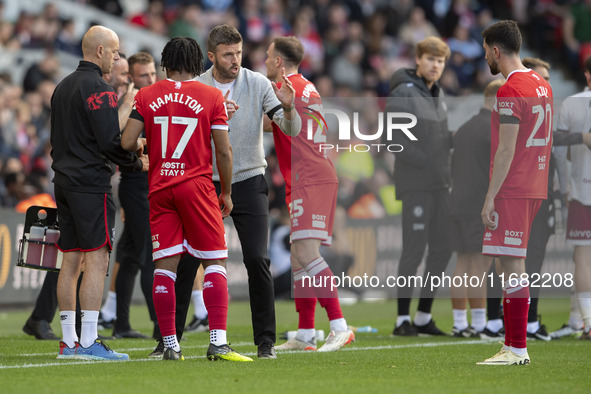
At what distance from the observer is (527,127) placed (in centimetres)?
705

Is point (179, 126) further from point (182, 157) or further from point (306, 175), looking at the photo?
point (306, 175)

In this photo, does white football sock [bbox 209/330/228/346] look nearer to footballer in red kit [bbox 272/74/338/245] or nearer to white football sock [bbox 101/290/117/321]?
footballer in red kit [bbox 272/74/338/245]

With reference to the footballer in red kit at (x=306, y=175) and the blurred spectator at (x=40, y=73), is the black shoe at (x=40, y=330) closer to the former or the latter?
the footballer in red kit at (x=306, y=175)

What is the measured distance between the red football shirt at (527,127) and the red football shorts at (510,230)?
2.5 inches

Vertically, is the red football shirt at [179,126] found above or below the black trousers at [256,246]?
above

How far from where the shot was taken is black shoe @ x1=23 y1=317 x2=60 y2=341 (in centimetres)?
877

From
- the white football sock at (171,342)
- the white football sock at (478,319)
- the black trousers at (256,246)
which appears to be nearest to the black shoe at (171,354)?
the white football sock at (171,342)

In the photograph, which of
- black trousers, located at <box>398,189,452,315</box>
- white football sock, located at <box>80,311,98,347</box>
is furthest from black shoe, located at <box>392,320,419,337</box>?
white football sock, located at <box>80,311,98,347</box>

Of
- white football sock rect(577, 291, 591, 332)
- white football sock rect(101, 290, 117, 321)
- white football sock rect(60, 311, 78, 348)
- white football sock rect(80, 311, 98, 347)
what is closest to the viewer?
white football sock rect(80, 311, 98, 347)

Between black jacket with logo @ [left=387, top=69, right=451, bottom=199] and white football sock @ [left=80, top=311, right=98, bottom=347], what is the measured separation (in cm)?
381

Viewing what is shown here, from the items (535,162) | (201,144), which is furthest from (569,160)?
(201,144)

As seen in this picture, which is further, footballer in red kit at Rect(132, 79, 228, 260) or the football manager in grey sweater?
the football manager in grey sweater

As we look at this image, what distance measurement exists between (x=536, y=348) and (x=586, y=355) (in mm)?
625

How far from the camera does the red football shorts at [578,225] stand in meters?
9.60
